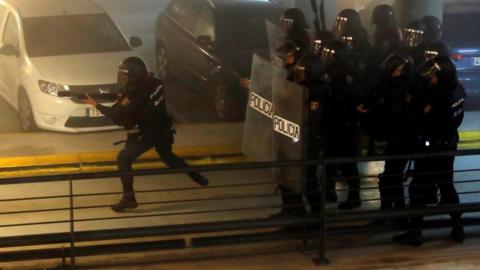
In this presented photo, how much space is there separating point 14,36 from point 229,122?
11.0 feet

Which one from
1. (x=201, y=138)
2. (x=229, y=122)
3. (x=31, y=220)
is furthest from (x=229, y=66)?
(x=31, y=220)

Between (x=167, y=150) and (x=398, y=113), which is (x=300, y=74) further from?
(x=167, y=150)

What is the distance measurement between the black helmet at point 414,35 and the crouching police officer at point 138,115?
282 centimetres

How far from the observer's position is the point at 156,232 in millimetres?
6887

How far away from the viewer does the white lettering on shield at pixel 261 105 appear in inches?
299

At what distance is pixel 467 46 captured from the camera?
12375 mm

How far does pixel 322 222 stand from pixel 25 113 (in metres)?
6.05

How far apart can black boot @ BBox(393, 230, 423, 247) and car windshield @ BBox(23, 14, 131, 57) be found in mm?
5973

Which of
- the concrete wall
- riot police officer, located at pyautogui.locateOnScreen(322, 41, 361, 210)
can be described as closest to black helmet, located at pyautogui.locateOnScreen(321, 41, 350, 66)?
riot police officer, located at pyautogui.locateOnScreen(322, 41, 361, 210)

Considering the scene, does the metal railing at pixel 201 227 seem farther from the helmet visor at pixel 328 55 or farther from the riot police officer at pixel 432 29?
the riot police officer at pixel 432 29

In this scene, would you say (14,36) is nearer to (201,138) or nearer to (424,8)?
(201,138)

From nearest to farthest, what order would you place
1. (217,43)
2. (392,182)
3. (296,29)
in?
1. (392,182)
2. (296,29)
3. (217,43)

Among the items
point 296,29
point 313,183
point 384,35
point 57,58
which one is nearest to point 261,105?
point 313,183

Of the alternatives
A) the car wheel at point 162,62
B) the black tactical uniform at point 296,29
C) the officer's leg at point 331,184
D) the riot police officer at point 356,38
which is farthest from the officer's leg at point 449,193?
the car wheel at point 162,62
